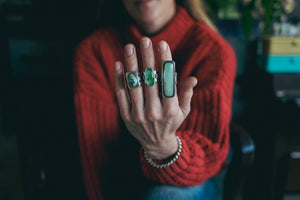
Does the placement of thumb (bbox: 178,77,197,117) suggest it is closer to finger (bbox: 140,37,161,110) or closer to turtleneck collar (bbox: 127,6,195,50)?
finger (bbox: 140,37,161,110)

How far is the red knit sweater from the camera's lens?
0.47m

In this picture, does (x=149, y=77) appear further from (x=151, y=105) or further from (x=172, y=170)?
(x=172, y=170)

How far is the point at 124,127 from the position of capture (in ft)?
1.90

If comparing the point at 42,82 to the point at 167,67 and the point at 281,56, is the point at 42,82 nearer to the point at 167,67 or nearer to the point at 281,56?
the point at 167,67

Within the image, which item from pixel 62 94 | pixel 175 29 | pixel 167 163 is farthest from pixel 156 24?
pixel 62 94

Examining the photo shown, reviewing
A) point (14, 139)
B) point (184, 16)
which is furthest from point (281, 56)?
point (14, 139)

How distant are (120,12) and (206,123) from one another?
42cm

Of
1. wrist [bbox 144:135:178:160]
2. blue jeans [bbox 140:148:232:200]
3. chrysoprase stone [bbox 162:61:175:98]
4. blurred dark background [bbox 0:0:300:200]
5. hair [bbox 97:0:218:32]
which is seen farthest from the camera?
blurred dark background [bbox 0:0:300:200]

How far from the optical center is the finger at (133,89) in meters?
0.31

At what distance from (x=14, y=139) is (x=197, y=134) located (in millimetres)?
738

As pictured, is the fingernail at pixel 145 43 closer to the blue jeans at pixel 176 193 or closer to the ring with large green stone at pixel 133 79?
the ring with large green stone at pixel 133 79

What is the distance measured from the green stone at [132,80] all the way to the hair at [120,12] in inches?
15.0

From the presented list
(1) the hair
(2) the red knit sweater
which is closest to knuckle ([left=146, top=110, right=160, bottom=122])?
(2) the red knit sweater

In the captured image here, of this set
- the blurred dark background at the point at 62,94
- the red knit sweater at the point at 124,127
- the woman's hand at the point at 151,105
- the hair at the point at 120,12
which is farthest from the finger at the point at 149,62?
the blurred dark background at the point at 62,94
